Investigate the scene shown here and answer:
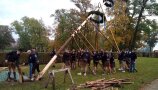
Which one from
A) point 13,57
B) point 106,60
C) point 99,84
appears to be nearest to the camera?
point 99,84

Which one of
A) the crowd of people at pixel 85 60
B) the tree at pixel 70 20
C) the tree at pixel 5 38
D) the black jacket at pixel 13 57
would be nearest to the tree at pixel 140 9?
the tree at pixel 70 20

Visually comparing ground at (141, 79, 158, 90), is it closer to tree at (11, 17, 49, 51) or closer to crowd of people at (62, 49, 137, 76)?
crowd of people at (62, 49, 137, 76)

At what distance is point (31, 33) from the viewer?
12488 centimetres

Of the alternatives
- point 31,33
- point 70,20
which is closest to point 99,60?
point 70,20

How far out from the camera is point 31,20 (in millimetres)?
130500

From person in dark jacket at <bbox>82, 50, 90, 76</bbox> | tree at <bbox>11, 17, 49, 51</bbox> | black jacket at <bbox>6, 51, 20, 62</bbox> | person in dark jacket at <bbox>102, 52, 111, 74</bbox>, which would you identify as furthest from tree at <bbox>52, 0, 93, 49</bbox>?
tree at <bbox>11, 17, 49, 51</bbox>

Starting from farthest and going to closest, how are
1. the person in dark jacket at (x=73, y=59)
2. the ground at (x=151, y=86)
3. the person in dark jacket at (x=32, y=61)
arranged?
the person in dark jacket at (x=73, y=59)
the person in dark jacket at (x=32, y=61)
the ground at (x=151, y=86)

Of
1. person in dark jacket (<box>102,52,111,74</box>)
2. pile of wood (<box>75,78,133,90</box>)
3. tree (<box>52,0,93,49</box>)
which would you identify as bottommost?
pile of wood (<box>75,78,133,90</box>)

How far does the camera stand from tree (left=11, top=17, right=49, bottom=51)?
110m

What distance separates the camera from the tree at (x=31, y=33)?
110 metres

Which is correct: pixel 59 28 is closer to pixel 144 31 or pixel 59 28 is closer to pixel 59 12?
pixel 59 12

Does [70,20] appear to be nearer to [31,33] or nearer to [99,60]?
[99,60]

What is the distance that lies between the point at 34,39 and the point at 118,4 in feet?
184

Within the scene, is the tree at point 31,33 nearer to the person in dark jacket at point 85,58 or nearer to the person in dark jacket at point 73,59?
the person in dark jacket at point 73,59
